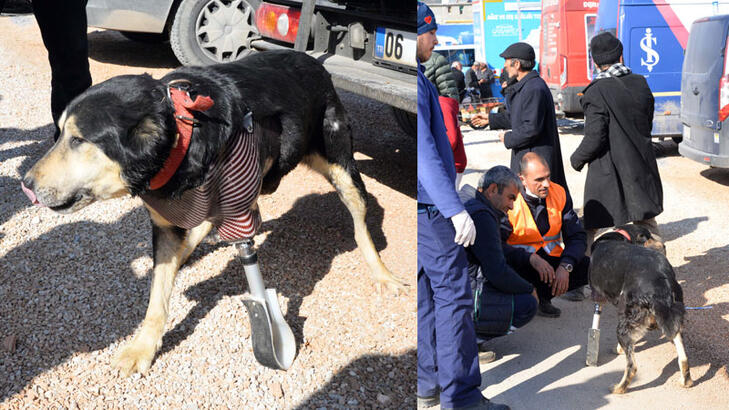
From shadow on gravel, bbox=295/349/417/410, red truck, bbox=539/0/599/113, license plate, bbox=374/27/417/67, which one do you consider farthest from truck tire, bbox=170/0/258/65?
red truck, bbox=539/0/599/113

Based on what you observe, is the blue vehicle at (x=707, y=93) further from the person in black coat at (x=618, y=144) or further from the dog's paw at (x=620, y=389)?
the dog's paw at (x=620, y=389)

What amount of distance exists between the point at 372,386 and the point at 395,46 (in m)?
2.65

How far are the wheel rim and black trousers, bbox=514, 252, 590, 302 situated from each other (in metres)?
3.70

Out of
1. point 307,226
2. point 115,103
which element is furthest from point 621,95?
point 115,103

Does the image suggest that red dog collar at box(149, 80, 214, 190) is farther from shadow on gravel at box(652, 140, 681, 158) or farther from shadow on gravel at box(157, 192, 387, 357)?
shadow on gravel at box(652, 140, 681, 158)

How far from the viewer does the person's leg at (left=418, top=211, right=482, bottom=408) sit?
100 inches

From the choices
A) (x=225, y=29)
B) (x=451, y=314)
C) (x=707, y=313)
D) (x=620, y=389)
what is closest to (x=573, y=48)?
(x=225, y=29)

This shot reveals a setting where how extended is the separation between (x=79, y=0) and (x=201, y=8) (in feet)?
11.0

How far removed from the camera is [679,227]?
5.93 metres

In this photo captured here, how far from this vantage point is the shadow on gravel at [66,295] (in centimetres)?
280

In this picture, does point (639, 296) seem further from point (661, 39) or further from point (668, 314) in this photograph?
point (661, 39)

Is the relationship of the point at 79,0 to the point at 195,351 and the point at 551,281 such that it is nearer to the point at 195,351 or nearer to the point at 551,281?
the point at 195,351

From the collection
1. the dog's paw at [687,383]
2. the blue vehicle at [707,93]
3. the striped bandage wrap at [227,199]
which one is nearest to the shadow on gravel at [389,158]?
the striped bandage wrap at [227,199]

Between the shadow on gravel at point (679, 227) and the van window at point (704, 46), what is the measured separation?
76.7 inches
